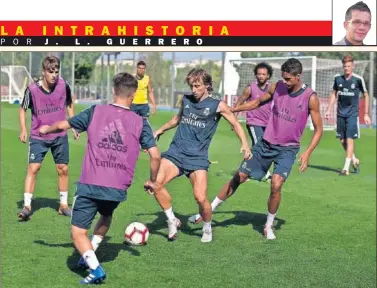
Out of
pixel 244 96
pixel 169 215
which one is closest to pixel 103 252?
pixel 169 215

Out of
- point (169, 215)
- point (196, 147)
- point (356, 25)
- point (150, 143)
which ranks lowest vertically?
point (169, 215)

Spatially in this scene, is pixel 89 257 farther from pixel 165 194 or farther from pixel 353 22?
pixel 353 22

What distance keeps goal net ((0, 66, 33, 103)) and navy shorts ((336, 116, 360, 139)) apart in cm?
3273

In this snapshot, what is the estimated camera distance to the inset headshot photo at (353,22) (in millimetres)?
8094

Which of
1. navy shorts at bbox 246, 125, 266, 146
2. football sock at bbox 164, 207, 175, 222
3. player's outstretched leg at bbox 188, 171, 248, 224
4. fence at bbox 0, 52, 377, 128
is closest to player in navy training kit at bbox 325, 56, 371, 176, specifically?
navy shorts at bbox 246, 125, 266, 146

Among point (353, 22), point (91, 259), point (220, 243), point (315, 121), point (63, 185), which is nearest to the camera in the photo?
point (91, 259)

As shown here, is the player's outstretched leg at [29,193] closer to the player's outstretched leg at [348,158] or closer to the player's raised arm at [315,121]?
the player's raised arm at [315,121]

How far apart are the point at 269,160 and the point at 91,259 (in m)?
3.67

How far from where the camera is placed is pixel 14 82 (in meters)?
A: 50.1

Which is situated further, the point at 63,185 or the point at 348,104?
the point at 348,104

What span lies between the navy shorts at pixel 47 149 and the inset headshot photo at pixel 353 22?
4.63 m

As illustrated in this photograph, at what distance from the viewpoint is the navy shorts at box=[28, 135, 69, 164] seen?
10.9 metres

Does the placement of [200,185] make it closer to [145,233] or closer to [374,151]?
[145,233]

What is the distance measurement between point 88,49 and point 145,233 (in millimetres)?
2346
